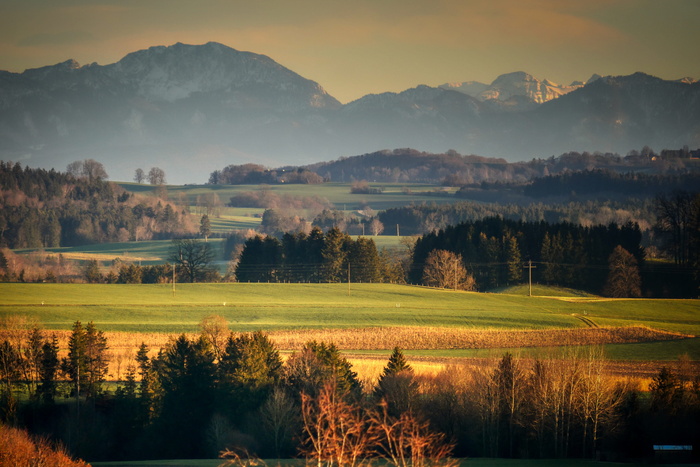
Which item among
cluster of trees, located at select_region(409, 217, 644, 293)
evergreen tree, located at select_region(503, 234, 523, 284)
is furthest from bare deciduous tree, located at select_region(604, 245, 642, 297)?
evergreen tree, located at select_region(503, 234, 523, 284)

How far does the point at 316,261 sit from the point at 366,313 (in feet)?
141

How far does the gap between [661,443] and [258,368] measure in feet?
89.2

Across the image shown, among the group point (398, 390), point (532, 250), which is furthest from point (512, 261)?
point (398, 390)

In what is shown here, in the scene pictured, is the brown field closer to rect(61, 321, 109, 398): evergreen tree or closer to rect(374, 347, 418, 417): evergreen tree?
rect(61, 321, 109, 398): evergreen tree

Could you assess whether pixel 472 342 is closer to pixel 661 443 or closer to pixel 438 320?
pixel 438 320

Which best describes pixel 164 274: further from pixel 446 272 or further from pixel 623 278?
pixel 623 278

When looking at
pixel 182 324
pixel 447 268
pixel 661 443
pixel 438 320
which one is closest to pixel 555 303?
pixel 438 320

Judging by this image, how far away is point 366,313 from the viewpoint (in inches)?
3831

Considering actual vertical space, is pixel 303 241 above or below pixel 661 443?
above

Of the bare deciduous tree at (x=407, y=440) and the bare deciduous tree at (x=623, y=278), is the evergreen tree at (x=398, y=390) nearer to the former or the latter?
the bare deciduous tree at (x=407, y=440)

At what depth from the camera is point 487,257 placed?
137 m

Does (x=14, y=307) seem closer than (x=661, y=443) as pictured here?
No

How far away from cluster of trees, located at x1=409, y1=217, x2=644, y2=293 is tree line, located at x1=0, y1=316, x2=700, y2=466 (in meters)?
65.9

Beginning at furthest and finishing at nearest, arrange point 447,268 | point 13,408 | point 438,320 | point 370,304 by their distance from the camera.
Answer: point 447,268 < point 370,304 < point 438,320 < point 13,408
